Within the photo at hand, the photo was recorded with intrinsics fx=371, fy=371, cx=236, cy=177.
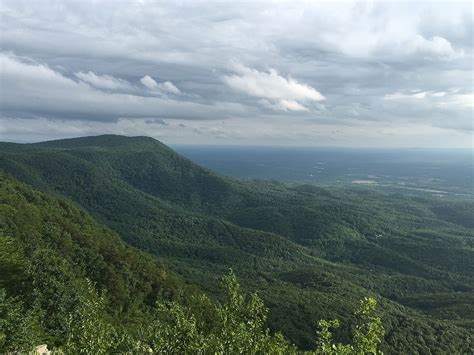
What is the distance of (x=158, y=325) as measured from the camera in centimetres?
3903

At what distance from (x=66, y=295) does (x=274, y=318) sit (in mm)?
121795

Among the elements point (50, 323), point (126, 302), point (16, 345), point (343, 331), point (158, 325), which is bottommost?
point (343, 331)

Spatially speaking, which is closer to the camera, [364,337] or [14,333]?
[364,337]

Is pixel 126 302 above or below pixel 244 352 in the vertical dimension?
below

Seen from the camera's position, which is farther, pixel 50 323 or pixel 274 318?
pixel 274 318

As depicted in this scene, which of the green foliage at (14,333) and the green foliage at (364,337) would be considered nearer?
the green foliage at (364,337)

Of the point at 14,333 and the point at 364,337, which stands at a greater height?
the point at 364,337

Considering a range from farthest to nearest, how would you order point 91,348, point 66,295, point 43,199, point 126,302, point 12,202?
1. point 43,199
2. point 12,202
3. point 126,302
4. point 66,295
5. point 91,348

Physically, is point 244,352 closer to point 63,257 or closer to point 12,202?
point 63,257

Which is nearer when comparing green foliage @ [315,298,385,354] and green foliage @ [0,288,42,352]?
green foliage @ [315,298,385,354]

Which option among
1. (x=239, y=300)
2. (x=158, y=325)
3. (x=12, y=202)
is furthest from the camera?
(x=12, y=202)

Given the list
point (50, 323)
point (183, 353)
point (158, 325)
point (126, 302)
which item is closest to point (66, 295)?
point (50, 323)

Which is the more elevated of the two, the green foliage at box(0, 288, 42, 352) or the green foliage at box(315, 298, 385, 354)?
the green foliage at box(315, 298, 385, 354)

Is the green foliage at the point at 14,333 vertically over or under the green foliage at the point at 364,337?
under
